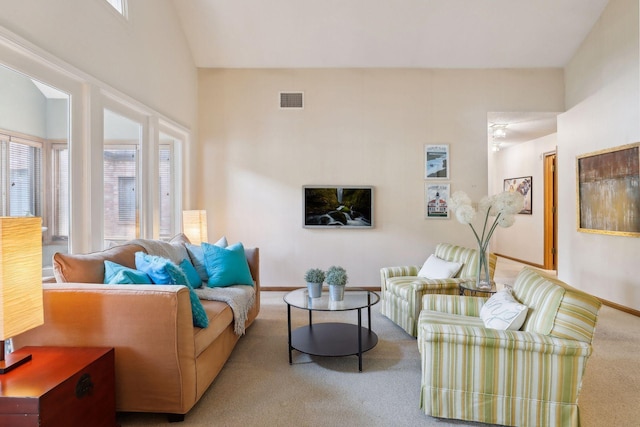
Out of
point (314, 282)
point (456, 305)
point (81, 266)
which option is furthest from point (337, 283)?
point (81, 266)

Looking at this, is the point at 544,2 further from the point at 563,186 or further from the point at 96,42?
the point at 96,42

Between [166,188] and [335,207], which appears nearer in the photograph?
[166,188]

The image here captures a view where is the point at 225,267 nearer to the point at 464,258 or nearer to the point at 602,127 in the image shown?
the point at 464,258

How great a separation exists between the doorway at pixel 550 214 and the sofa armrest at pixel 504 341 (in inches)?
227

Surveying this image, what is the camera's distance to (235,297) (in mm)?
2998

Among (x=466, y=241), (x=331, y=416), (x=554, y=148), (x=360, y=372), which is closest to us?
(x=331, y=416)

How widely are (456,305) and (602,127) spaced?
3518mm

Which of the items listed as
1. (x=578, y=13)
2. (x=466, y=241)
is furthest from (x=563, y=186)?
(x=578, y=13)

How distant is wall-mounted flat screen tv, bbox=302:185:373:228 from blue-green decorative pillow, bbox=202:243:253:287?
1.84 m

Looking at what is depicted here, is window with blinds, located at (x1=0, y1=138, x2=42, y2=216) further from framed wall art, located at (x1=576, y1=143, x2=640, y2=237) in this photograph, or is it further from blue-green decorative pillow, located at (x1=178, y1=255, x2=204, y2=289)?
framed wall art, located at (x1=576, y1=143, x2=640, y2=237)

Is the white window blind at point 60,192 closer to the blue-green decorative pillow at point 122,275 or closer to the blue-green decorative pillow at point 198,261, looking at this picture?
the blue-green decorative pillow at point 122,275

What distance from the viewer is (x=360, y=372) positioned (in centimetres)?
273

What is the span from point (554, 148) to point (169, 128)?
6501 mm

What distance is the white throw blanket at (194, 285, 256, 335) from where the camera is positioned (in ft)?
9.45
